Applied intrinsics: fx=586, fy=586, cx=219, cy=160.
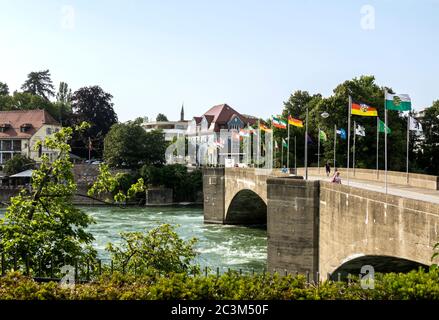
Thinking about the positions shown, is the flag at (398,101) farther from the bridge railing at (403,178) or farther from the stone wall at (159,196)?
the stone wall at (159,196)

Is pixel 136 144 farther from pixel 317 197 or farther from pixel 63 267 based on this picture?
pixel 63 267

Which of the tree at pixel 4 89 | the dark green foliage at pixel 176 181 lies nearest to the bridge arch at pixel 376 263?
the dark green foliage at pixel 176 181

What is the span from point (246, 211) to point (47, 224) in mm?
38620

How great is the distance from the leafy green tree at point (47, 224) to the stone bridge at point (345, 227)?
7.75 metres

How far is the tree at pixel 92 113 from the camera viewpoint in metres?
97.2

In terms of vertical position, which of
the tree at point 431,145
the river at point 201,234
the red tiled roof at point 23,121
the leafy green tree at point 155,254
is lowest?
the river at point 201,234

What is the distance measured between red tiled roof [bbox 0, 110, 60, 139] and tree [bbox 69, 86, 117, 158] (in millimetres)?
5943

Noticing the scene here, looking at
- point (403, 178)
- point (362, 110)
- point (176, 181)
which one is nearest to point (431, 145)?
point (176, 181)

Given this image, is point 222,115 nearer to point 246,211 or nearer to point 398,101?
point 246,211

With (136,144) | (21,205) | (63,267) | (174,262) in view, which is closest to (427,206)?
(174,262)

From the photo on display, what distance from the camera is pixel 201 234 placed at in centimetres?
4550
